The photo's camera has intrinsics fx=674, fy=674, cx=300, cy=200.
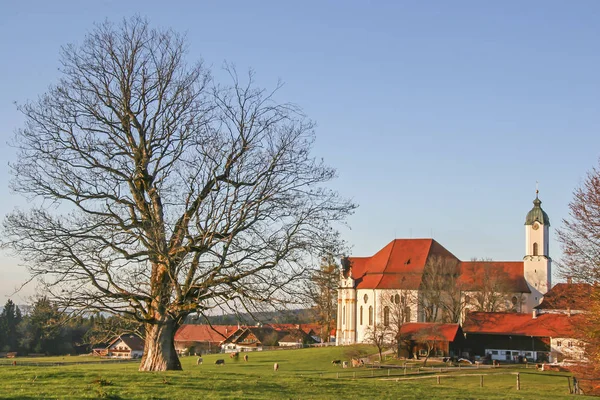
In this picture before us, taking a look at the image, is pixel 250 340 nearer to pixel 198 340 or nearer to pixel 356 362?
pixel 198 340

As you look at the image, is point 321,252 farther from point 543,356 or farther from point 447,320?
point 447,320

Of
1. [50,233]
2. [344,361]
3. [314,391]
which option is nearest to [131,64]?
[50,233]

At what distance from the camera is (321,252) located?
18.1m

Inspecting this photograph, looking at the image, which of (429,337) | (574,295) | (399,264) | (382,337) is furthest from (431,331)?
(574,295)

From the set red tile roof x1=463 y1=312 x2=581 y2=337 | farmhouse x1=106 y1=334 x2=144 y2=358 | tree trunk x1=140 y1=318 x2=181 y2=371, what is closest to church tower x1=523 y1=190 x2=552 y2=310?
red tile roof x1=463 y1=312 x2=581 y2=337

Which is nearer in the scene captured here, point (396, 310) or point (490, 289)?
point (396, 310)

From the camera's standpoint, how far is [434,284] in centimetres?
7256

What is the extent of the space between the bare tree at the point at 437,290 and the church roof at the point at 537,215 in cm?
1316

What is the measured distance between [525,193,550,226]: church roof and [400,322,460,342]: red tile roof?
24139 millimetres

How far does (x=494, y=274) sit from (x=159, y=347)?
6576 cm

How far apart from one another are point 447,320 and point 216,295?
197 feet

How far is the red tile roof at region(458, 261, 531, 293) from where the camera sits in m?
77.7

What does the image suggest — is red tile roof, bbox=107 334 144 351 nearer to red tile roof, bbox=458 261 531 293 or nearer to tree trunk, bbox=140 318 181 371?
red tile roof, bbox=458 261 531 293

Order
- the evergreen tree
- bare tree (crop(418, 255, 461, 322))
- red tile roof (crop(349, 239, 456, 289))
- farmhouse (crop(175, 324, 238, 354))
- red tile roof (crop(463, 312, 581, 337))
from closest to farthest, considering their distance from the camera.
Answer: red tile roof (crop(463, 312, 581, 337)) → bare tree (crop(418, 255, 461, 322)) → red tile roof (crop(349, 239, 456, 289)) → the evergreen tree → farmhouse (crop(175, 324, 238, 354))
